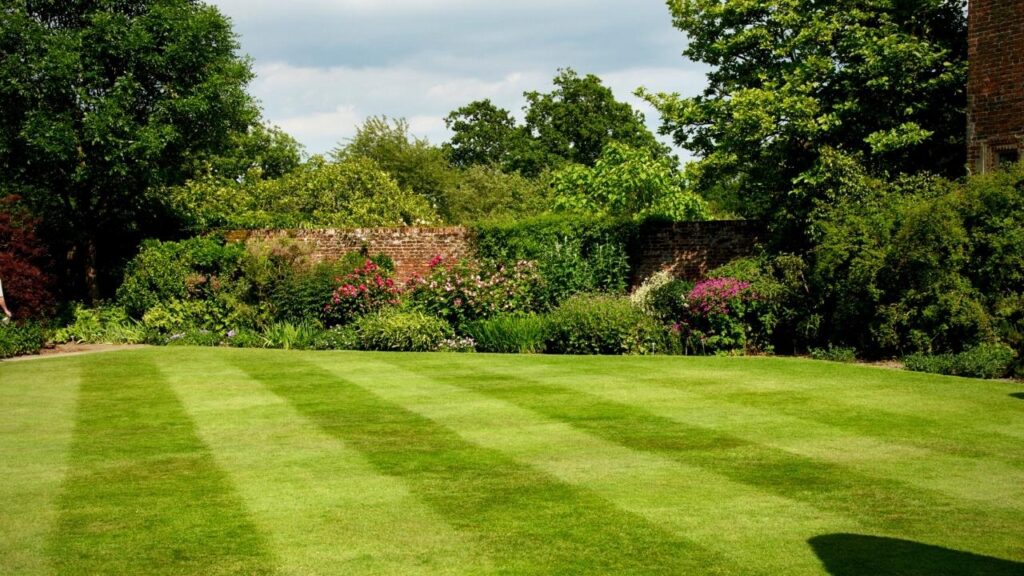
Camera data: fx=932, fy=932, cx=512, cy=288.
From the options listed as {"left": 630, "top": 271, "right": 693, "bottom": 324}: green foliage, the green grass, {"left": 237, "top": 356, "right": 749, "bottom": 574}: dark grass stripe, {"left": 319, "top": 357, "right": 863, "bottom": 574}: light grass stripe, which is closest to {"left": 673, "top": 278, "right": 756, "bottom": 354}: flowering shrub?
{"left": 630, "top": 271, "right": 693, "bottom": 324}: green foliage

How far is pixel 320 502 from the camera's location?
21.9 ft

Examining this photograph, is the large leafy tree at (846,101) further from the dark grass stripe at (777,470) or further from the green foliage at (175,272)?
the green foliage at (175,272)

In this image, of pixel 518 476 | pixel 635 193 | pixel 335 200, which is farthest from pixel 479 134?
pixel 518 476

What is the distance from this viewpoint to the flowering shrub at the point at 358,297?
64.8 ft

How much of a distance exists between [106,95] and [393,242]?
6.89m

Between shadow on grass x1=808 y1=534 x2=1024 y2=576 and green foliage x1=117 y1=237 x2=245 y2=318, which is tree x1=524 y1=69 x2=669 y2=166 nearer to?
green foliage x1=117 y1=237 x2=245 y2=318

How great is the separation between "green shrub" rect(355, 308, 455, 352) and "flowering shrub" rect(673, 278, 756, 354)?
4.61m

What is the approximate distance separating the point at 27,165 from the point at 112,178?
5.90ft

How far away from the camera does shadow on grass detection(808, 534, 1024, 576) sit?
5.16 m

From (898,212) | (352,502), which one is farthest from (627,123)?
(352,502)

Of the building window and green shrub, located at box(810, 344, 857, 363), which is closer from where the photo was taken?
green shrub, located at box(810, 344, 857, 363)

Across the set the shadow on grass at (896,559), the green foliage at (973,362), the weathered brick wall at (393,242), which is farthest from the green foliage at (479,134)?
the shadow on grass at (896,559)

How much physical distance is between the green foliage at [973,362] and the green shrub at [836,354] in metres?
1.31

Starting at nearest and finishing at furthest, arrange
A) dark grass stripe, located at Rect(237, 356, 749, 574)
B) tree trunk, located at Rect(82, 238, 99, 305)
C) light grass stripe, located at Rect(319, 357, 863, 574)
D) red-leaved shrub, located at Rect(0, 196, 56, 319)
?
dark grass stripe, located at Rect(237, 356, 749, 574) → light grass stripe, located at Rect(319, 357, 863, 574) → red-leaved shrub, located at Rect(0, 196, 56, 319) → tree trunk, located at Rect(82, 238, 99, 305)
